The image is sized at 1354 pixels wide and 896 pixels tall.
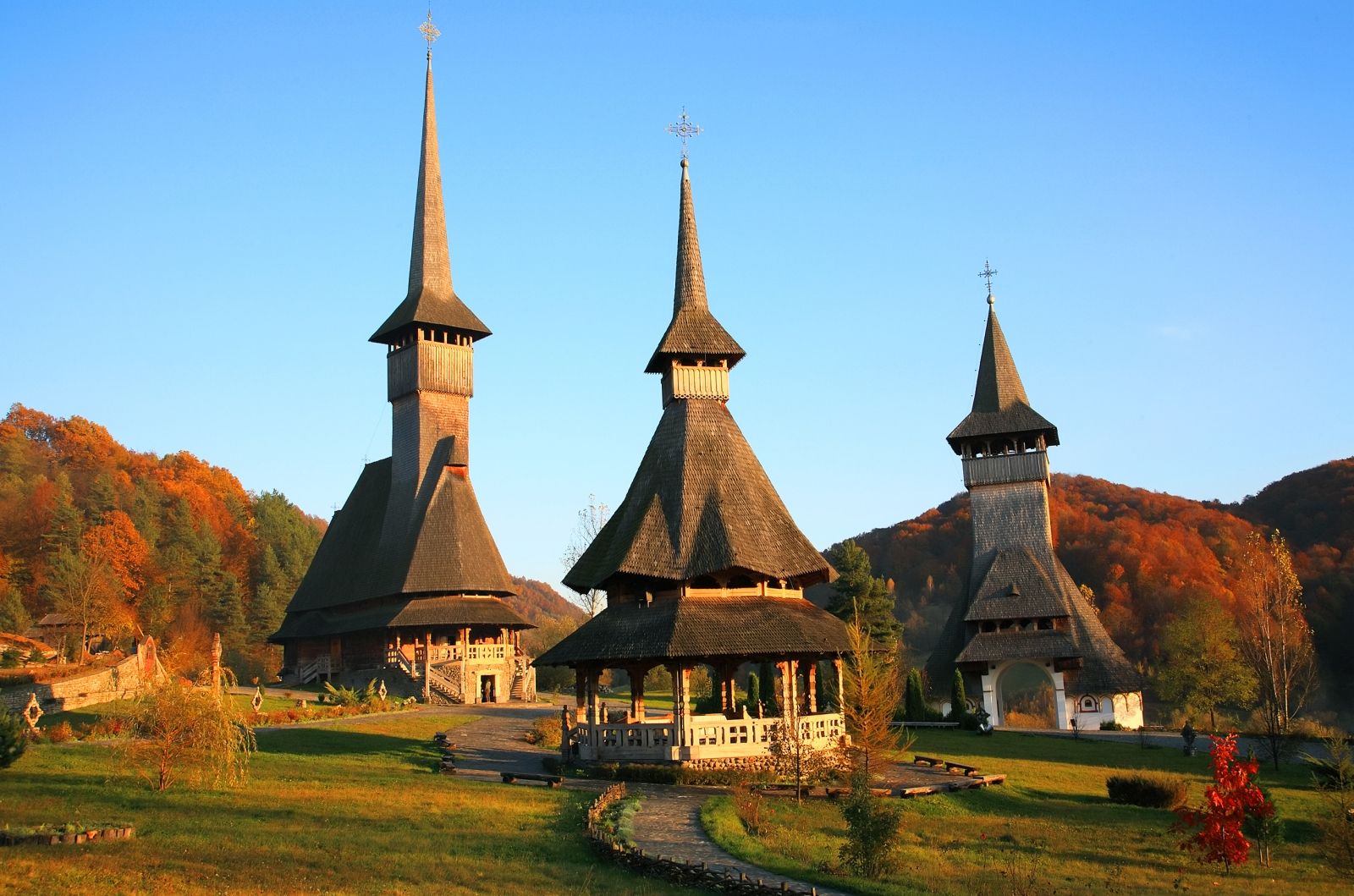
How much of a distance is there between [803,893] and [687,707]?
11975 mm

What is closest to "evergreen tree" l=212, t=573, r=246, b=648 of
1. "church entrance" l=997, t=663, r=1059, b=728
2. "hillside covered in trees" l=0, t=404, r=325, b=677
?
"hillside covered in trees" l=0, t=404, r=325, b=677

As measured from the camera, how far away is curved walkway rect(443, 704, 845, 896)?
17.2 m

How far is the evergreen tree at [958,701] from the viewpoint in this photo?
138 feet

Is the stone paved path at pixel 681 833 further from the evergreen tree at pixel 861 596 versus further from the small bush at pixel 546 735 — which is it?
the evergreen tree at pixel 861 596

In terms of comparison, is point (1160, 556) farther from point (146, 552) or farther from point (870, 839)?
point (870, 839)

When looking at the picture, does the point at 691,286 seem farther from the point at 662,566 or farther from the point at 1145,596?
the point at 1145,596

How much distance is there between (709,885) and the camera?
15.5 meters

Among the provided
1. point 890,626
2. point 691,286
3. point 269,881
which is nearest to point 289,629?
point 890,626

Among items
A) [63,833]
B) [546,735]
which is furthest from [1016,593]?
[63,833]

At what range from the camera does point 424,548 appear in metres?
49.8

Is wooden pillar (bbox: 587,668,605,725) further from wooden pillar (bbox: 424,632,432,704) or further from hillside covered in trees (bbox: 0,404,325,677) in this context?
hillside covered in trees (bbox: 0,404,325,677)

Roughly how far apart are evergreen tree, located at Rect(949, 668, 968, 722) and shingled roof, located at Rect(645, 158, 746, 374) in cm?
1707

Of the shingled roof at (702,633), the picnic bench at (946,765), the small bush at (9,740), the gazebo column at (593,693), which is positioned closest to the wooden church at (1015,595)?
the picnic bench at (946,765)

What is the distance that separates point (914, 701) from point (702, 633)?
19658 millimetres
